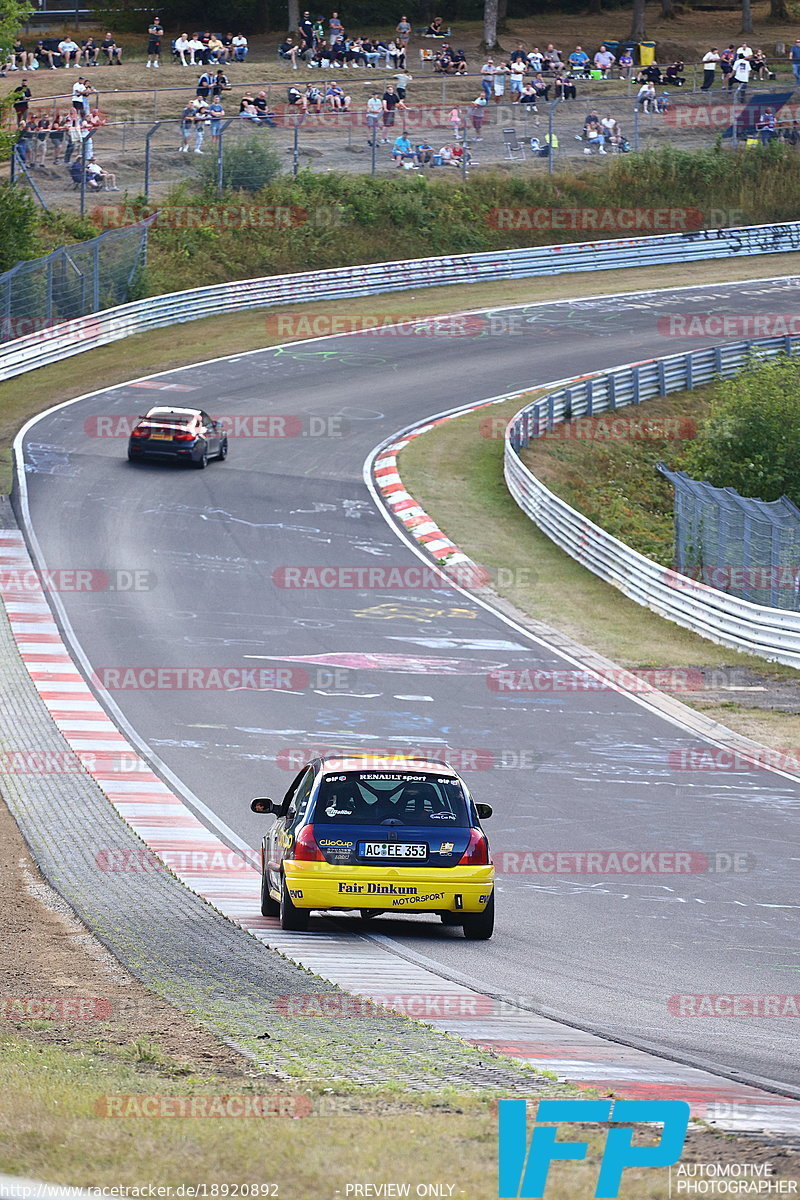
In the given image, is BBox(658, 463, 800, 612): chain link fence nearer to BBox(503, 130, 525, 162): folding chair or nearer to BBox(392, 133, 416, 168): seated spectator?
BBox(392, 133, 416, 168): seated spectator

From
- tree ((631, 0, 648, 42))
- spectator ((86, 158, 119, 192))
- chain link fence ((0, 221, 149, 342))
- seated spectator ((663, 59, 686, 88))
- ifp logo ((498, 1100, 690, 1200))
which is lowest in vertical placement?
ifp logo ((498, 1100, 690, 1200))

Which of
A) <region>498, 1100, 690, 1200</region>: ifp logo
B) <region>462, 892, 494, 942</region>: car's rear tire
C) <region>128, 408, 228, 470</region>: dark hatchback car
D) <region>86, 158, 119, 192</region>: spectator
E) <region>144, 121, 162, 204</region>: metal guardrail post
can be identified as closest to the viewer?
<region>498, 1100, 690, 1200</region>: ifp logo

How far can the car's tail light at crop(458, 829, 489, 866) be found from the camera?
40.8 ft

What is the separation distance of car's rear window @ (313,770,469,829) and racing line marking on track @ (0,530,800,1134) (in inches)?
36.8

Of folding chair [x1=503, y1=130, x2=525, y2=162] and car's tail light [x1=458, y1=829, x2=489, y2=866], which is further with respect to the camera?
folding chair [x1=503, y1=130, x2=525, y2=162]

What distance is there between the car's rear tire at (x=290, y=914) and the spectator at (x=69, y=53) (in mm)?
65856

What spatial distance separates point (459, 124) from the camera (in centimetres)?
6462

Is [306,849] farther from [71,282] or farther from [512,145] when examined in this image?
[512,145]

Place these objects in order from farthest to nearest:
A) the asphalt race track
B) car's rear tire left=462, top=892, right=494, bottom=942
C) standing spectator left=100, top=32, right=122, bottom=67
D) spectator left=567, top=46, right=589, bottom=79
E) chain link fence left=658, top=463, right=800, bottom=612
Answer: spectator left=567, top=46, right=589, bottom=79, standing spectator left=100, top=32, right=122, bottom=67, chain link fence left=658, top=463, right=800, bottom=612, car's rear tire left=462, top=892, right=494, bottom=942, the asphalt race track

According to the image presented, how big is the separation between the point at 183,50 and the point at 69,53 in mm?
4974

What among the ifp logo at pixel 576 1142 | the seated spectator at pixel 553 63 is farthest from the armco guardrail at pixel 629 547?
the seated spectator at pixel 553 63

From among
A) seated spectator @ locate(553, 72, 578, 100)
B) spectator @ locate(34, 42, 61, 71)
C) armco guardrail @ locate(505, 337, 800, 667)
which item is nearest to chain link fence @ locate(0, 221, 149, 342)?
armco guardrail @ locate(505, 337, 800, 667)

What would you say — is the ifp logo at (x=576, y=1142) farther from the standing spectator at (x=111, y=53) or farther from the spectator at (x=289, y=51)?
the standing spectator at (x=111, y=53)

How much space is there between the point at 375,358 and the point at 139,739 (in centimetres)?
3050
